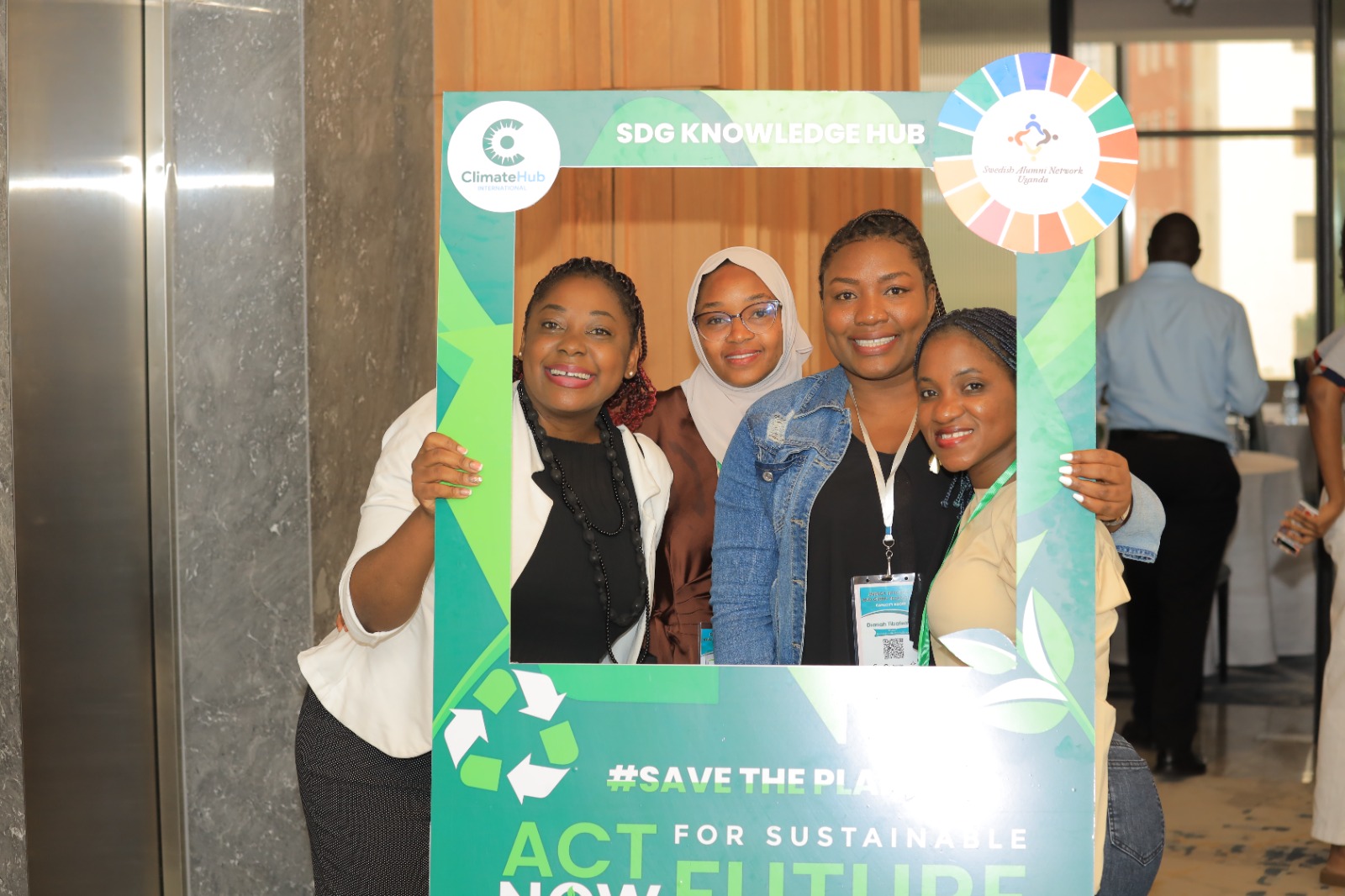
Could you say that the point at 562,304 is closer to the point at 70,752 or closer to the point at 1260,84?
the point at 70,752

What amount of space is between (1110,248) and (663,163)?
30.7 ft

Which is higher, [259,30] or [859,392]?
A: [259,30]

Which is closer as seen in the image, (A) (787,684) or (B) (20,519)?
(A) (787,684)

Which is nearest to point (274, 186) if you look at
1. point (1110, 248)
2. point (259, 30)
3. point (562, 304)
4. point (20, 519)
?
point (259, 30)

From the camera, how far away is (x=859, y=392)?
1.93 meters

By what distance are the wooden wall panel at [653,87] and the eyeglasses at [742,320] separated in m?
0.65

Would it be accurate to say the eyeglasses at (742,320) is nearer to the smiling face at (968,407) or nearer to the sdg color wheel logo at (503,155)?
the smiling face at (968,407)

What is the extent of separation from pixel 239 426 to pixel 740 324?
1000 millimetres

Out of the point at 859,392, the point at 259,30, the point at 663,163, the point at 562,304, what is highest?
the point at 259,30

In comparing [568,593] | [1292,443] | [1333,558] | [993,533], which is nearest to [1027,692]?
[993,533]

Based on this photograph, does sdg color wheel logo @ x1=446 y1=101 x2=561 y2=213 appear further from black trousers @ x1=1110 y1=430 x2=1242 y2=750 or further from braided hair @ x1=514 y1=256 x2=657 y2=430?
black trousers @ x1=1110 y1=430 x2=1242 y2=750

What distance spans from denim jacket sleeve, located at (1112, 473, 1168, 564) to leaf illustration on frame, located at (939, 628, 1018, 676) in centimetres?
29

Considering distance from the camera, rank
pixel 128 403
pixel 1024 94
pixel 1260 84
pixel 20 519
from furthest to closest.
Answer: pixel 1260 84 < pixel 128 403 < pixel 20 519 < pixel 1024 94

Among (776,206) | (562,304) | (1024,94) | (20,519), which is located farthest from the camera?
(776,206)
